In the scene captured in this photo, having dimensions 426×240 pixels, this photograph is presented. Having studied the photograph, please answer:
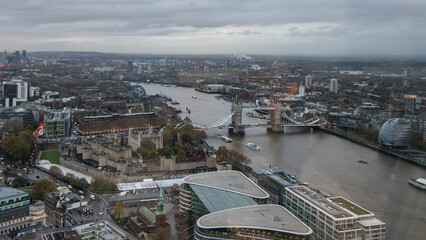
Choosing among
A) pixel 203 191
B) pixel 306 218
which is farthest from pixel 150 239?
pixel 306 218

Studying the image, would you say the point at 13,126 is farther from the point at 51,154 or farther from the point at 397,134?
the point at 397,134

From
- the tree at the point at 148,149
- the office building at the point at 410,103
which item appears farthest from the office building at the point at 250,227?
the office building at the point at 410,103

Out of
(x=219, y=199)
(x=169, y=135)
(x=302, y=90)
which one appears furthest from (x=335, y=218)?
(x=302, y=90)

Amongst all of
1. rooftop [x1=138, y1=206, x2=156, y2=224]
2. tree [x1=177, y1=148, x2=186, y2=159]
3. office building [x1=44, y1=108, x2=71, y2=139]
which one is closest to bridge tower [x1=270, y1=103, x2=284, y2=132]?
tree [x1=177, y1=148, x2=186, y2=159]

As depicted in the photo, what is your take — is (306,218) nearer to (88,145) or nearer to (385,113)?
(88,145)

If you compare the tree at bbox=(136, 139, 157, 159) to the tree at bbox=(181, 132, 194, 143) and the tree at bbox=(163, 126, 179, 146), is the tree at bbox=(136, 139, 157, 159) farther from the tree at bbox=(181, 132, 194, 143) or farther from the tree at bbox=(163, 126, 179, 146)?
the tree at bbox=(181, 132, 194, 143)
